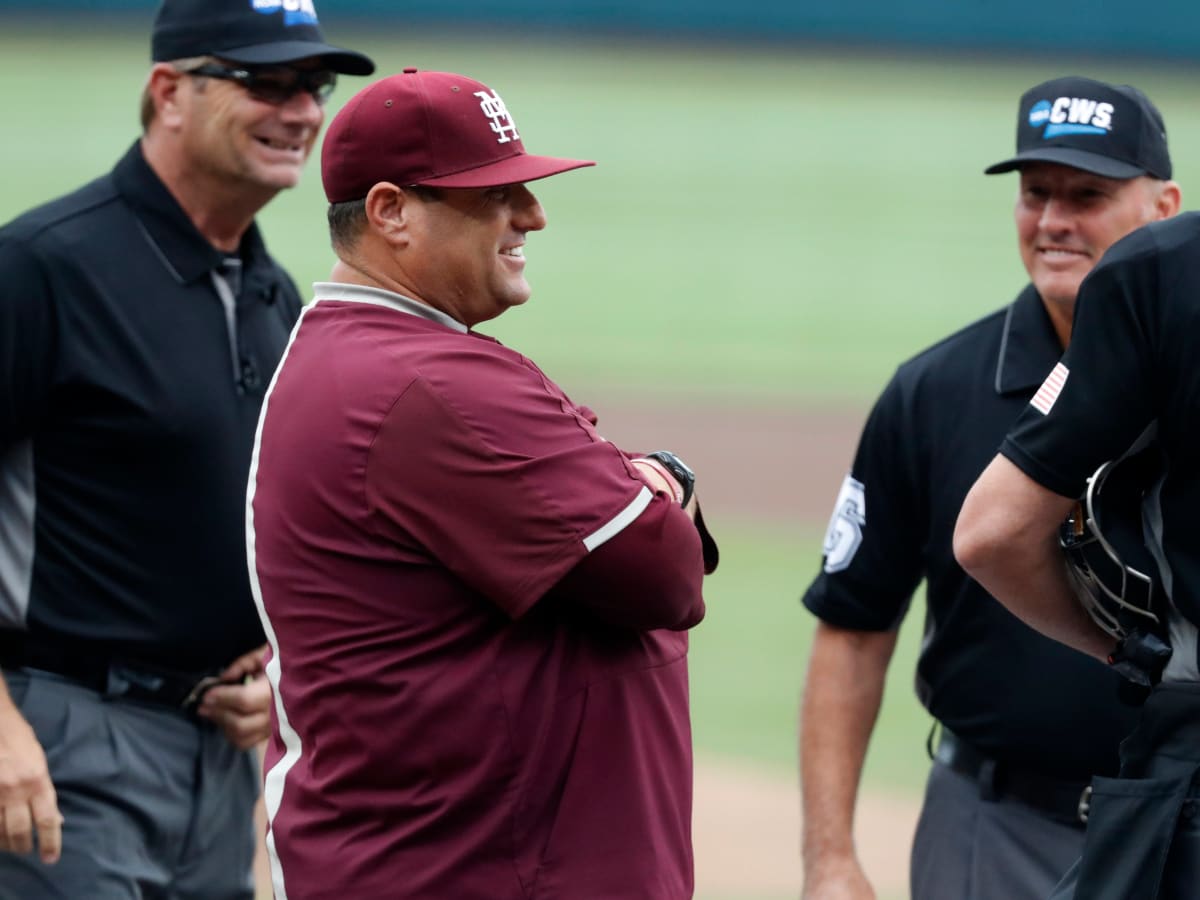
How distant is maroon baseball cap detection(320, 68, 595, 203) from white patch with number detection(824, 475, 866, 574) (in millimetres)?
1134

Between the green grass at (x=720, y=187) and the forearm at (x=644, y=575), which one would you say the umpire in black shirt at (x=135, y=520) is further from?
the green grass at (x=720, y=187)

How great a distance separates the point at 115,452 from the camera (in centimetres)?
359

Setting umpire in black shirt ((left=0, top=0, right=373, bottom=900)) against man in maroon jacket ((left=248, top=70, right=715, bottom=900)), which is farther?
umpire in black shirt ((left=0, top=0, right=373, bottom=900))

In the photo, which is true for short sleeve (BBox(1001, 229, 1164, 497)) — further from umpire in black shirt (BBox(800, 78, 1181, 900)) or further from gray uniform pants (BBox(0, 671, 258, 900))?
gray uniform pants (BBox(0, 671, 258, 900))

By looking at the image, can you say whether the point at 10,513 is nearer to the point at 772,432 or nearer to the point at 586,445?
the point at 586,445

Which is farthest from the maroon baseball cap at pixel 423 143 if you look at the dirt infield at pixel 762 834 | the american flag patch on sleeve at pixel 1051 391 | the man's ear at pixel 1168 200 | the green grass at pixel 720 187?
the green grass at pixel 720 187

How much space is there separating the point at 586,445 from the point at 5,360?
1.41 metres

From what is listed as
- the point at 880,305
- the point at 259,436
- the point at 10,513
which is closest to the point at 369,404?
the point at 259,436

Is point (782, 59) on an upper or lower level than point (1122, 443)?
lower

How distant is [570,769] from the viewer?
103 inches

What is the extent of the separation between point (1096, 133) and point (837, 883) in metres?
1.52

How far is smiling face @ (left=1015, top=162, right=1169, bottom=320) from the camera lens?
346cm

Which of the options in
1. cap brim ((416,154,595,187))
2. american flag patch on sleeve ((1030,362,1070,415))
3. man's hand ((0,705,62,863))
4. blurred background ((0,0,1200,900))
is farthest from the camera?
blurred background ((0,0,1200,900))


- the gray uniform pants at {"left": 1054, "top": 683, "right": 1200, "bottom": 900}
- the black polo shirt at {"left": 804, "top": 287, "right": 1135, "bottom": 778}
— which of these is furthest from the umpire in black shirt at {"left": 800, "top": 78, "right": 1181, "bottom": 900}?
the gray uniform pants at {"left": 1054, "top": 683, "right": 1200, "bottom": 900}
